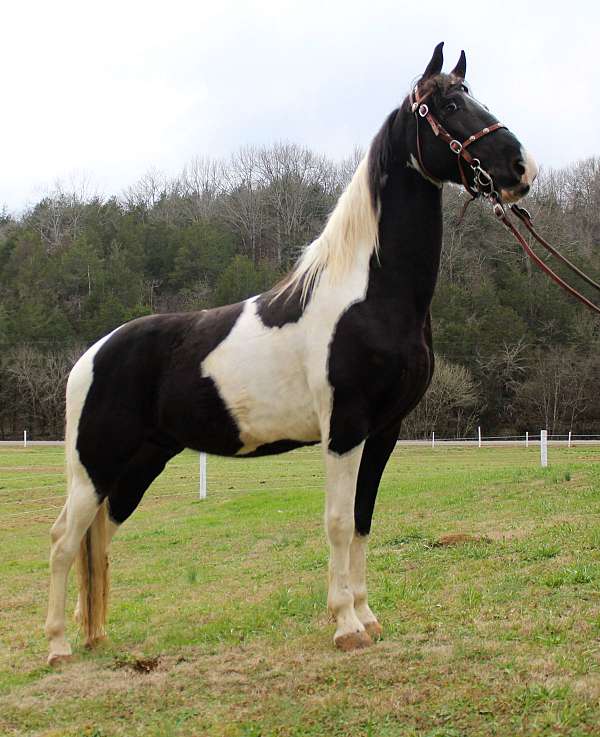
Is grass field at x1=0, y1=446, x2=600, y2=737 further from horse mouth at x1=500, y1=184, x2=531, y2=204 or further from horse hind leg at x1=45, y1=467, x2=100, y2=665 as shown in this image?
horse mouth at x1=500, y1=184, x2=531, y2=204

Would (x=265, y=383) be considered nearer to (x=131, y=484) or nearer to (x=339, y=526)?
(x=339, y=526)

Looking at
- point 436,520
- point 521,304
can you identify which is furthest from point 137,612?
point 521,304

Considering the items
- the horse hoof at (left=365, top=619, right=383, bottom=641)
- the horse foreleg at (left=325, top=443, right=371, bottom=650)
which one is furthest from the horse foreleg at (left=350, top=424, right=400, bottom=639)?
the horse foreleg at (left=325, top=443, right=371, bottom=650)

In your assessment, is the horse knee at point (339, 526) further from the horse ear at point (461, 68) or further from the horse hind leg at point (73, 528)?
the horse ear at point (461, 68)

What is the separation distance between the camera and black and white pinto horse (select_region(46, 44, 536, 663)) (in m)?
3.97

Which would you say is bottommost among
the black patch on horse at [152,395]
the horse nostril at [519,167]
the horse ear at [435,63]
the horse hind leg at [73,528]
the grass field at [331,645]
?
the grass field at [331,645]

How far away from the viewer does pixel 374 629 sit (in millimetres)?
4242

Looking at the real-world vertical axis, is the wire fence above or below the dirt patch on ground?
below

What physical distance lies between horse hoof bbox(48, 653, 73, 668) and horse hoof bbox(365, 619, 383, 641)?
1.82 metres

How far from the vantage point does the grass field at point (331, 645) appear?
3.20 m

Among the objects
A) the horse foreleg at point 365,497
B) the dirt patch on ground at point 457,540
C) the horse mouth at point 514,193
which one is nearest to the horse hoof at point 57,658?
the horse foreleg at point 365,497

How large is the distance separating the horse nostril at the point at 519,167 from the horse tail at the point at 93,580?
10.5ft

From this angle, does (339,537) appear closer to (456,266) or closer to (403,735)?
(403,735)

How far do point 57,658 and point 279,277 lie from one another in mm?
44431
